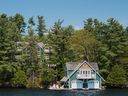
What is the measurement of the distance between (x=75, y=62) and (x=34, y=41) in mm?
12077

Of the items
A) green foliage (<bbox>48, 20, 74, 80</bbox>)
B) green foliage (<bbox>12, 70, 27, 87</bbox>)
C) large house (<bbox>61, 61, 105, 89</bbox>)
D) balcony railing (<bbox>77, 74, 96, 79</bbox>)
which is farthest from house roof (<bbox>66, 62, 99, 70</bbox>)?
green foliage (<bbox>12, 70, 27, 87</bbox>)

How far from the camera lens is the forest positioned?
3743 inches

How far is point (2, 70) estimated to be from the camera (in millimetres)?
93750

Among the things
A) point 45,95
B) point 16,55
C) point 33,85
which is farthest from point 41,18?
point 45,95

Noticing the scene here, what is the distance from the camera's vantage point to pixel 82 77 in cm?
9562

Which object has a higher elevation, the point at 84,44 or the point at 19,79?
the point at 84,44

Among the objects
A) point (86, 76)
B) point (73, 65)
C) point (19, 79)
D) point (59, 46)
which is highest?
point (59, 46)

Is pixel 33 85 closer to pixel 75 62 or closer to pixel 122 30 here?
pixel 75 62

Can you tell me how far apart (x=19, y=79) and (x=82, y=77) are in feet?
46.9

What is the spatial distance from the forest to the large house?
2736 millimetres

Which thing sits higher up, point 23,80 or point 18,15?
point 18,15

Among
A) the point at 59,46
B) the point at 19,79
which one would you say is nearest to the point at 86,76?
the point at 59,46

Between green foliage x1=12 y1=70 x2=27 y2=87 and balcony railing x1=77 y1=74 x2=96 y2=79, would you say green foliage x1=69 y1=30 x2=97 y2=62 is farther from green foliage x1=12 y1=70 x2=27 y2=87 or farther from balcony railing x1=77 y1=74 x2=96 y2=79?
green foliage x1=12 y1=70 x2=27 y2=87

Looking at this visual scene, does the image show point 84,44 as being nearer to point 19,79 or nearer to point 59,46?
point 59,46
